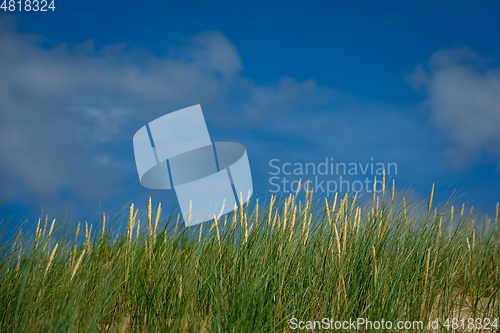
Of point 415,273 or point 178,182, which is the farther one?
point 178,182

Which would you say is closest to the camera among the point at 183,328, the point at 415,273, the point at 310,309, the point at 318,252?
the point at 183,328

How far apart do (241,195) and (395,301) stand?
1.32 m

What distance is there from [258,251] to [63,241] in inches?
70.6

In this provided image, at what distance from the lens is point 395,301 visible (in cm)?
231

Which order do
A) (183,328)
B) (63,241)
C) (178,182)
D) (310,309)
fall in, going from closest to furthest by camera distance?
1. (183,328)
2. (310,309)
3. (63,241)
4. (178,182)

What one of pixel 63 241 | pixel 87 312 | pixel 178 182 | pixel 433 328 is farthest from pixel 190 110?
pixel 433 328

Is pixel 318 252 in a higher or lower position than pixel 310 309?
higher

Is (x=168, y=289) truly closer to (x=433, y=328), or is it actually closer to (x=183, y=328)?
(x=183, y=328)

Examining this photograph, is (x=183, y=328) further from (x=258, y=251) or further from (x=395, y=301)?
(x=395, y=301)

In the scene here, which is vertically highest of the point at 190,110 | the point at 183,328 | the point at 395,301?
the point at 190,110

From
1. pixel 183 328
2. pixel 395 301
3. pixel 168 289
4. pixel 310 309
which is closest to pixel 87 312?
pixel 168 289

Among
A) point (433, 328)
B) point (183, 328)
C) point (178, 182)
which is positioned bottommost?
point (183, 328)

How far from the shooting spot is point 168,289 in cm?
233

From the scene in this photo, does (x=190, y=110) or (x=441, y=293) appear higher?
(x=190, y=110)
